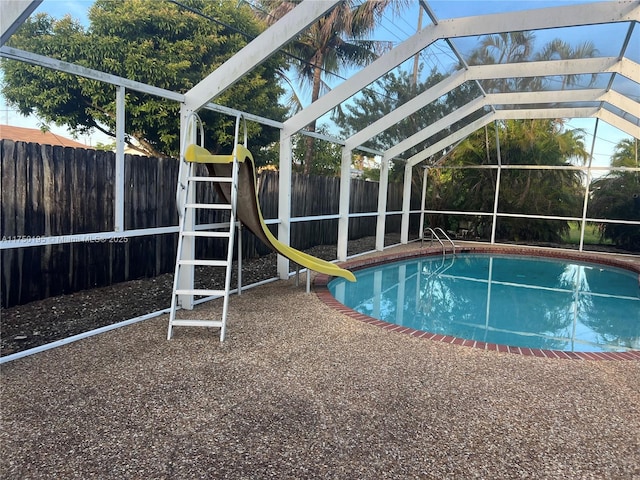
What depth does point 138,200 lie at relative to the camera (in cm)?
586

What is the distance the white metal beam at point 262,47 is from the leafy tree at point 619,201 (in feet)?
36.9

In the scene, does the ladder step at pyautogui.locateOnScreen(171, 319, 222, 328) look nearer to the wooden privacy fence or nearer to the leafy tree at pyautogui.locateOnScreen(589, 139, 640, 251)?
the wooden privacy fence

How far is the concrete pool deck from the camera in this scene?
2.21 m

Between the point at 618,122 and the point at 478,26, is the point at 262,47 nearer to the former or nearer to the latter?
the point at 478,26

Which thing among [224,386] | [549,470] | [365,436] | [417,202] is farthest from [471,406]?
[417,202]

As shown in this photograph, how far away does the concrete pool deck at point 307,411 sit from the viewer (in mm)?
2207

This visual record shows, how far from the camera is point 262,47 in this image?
4473 mm

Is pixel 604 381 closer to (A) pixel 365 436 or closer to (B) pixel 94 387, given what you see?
(A) pixel 365 436

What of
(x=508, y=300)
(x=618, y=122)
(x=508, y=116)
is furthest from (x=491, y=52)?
(x=618, y=122)

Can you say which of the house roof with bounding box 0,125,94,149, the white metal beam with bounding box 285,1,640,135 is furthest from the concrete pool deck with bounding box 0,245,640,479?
the house roof with bounding box 0,125,94,149

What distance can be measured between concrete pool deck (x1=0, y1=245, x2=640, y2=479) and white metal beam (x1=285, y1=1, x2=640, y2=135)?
3.71 meters

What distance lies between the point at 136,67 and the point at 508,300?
910 centimetres

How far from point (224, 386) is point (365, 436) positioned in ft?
3.70

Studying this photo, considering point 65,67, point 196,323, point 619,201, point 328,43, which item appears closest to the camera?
point 65,67
